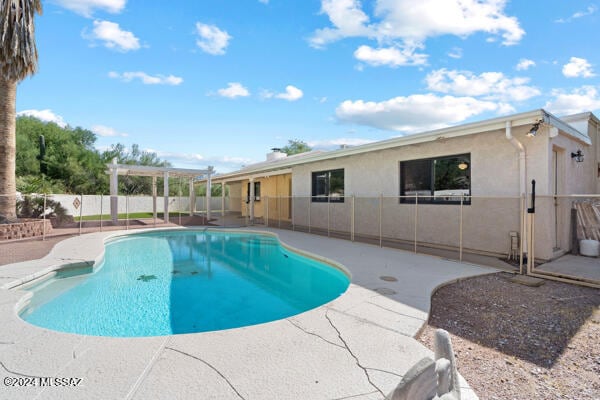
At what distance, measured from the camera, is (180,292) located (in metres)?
5.93

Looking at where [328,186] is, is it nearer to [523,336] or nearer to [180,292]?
[180,292]

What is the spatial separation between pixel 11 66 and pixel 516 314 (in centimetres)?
1557

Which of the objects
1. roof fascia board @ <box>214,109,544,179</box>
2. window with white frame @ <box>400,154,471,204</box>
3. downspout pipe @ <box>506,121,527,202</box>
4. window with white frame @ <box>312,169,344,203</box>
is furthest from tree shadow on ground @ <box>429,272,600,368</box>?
window with white frame @ <box>312,169,344,203</box>

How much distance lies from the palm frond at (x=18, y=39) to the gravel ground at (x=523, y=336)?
47.7 ft

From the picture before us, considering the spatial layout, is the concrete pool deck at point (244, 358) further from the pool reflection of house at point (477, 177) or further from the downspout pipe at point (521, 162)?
the downspout pipe at point (521, 162)

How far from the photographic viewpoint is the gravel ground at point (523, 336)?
2.52 metres

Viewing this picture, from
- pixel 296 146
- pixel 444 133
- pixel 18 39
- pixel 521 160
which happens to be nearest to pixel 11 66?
pixel 18 39

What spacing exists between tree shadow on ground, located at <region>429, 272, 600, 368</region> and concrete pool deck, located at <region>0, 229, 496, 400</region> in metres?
0.54

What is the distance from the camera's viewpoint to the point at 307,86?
15594 mm

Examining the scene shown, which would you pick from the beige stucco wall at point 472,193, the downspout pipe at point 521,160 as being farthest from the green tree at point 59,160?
the downspout pipe at point 521,160

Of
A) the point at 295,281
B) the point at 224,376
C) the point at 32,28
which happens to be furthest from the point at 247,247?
the point at 32,28

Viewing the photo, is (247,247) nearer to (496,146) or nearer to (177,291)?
(177,291)

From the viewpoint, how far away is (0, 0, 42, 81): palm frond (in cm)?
980

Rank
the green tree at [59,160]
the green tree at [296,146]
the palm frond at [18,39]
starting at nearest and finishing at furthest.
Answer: the palm frond at [18,39] < the green tree at [59,160] < the green tree at [296,146]
